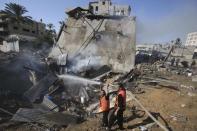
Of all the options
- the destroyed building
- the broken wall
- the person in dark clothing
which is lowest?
the person in dark clothing

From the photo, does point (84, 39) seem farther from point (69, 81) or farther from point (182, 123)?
point (182, 123)

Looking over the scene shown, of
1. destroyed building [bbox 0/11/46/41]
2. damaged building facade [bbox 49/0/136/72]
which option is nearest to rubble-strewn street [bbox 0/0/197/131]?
damaged building facade [bbox 49/0/136/72]

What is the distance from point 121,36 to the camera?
1627cm

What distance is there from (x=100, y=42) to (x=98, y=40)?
0.86 feet

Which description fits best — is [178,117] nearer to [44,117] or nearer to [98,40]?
[44,117]

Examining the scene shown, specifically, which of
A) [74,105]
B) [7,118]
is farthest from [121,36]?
[7,118]

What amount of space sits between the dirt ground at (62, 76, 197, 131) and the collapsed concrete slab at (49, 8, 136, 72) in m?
5.07

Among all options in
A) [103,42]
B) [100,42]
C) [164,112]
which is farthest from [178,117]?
[100,42]

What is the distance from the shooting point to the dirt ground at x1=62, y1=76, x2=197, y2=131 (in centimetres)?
731

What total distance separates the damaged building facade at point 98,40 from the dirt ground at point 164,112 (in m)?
5.16

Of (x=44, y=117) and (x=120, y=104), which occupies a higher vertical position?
(x=120, y=104)

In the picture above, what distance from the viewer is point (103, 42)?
16609mm

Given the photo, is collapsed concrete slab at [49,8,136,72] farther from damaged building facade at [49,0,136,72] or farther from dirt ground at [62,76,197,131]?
dirt ground at [62,76,197,131]

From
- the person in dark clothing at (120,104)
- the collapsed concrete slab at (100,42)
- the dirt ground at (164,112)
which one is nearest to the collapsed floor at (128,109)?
the dirt ground at (164,112)
